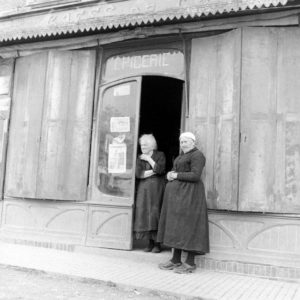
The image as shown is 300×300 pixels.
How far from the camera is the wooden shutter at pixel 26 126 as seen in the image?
27.6 ft

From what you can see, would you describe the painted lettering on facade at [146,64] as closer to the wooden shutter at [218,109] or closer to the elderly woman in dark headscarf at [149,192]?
the wooden shutter at [218,109]

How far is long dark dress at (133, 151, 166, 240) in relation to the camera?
24.6 feet

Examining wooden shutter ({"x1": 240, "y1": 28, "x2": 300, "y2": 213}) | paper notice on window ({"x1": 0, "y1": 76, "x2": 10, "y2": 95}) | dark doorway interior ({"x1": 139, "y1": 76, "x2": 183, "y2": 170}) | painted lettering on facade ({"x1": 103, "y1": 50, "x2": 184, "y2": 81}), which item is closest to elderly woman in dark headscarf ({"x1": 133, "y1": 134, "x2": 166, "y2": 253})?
painted lettering on facade ({"x1": 103, "y1": 50, "x2": 184, "y2": 81})

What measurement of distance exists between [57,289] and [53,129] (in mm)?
3310

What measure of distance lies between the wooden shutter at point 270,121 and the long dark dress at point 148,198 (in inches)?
59.0

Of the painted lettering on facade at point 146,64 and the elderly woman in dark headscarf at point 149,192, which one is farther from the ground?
the painted lettering on facade at point 146,64

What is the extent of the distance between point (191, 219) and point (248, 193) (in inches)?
35.9

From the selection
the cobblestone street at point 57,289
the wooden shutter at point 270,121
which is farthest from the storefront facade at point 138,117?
the cobblestone street at point 57,289

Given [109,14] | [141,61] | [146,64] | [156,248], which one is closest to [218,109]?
[146,64]

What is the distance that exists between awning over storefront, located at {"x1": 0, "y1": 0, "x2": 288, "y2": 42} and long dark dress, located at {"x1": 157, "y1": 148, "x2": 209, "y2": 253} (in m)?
2.15

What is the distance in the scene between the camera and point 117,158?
8.02 meters

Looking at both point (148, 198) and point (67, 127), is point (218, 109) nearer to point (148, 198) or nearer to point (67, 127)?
point (148, 198)

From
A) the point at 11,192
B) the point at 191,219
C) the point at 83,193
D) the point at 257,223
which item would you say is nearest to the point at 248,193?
the point at 257,223

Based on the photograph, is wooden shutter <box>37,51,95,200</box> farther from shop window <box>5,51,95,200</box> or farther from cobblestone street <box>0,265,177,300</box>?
cobblestone street <box>0,265,177,300</box>
